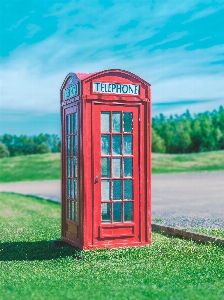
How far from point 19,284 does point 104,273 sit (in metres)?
1.15

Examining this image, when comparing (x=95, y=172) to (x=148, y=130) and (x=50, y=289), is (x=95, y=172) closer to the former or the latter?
(x=148, y=130)

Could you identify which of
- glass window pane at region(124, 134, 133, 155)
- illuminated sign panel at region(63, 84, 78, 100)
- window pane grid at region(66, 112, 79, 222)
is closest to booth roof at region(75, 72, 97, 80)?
illuminated sign panel at region(63, 84, 78, 100)

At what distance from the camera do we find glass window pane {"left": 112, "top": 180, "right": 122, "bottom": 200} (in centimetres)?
879

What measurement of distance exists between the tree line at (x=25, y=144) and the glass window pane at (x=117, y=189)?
6405cm

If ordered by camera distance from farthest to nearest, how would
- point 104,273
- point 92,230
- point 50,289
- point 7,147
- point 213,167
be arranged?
point 7,147, point 213,167, point 92,230, point 104,273, point 50,289

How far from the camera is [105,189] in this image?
8.72 m

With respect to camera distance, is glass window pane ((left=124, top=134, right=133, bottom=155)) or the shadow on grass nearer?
the shadow on grass

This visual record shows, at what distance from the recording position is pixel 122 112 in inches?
346

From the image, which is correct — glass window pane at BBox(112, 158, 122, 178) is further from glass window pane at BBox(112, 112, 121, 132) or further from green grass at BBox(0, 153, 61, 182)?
green grass at BBox(0, 153, 61, 182)

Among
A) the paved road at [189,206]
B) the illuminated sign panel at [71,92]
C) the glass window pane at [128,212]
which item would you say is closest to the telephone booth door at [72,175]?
the illuminated sign panel at [71,92]

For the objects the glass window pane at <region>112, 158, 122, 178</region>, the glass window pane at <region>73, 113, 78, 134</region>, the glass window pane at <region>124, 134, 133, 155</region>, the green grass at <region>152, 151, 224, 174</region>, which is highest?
the glass window pane at <region>73, 113, 78, 134</region>

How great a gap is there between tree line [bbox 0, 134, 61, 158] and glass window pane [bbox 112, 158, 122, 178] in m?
64.0

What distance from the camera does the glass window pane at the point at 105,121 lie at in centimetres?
866

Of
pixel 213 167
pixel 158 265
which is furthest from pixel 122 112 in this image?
pixel 213 167
